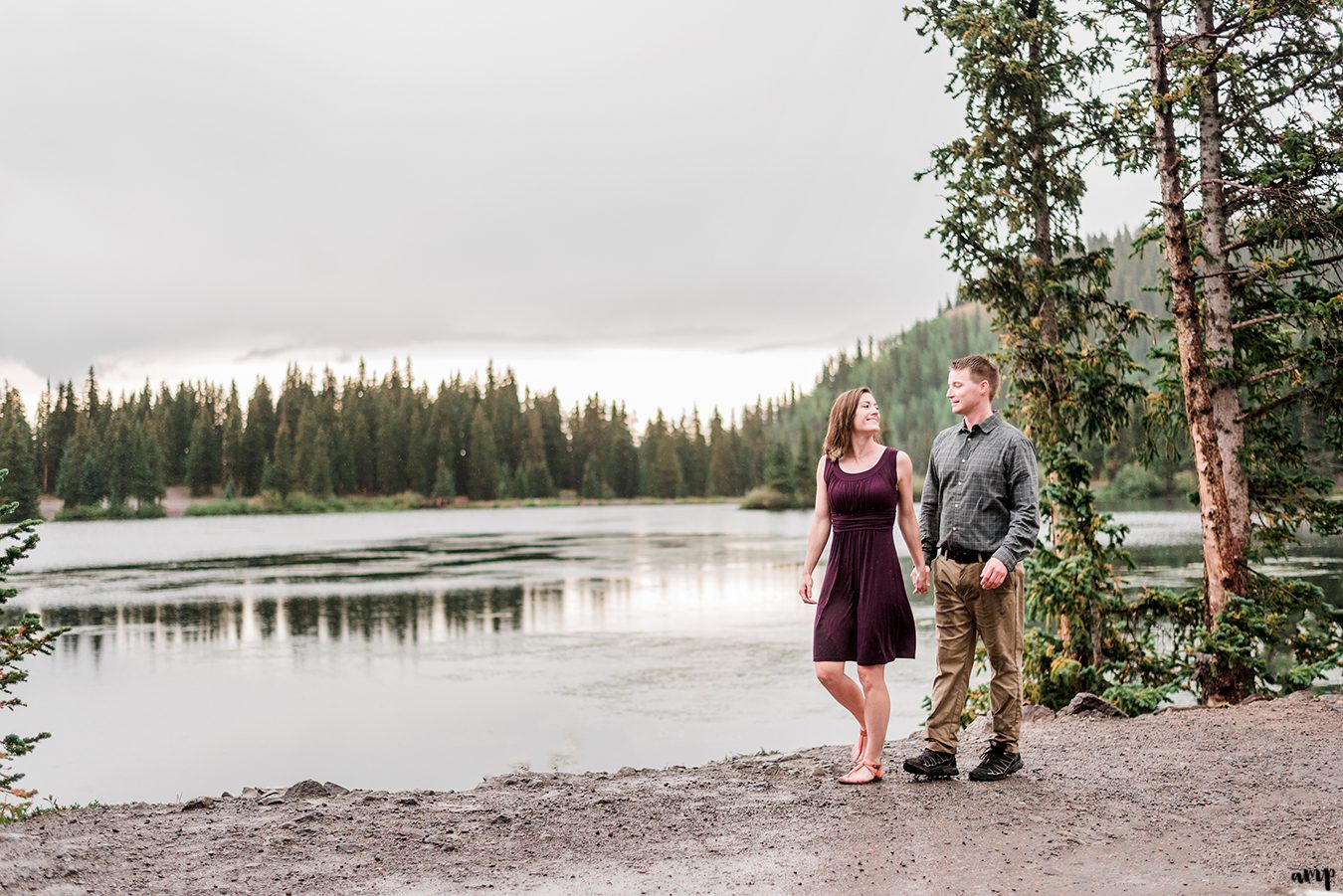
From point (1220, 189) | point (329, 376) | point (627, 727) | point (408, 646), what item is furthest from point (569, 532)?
point (329, 376)

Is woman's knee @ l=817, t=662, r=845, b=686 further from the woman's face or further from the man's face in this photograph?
the man's face

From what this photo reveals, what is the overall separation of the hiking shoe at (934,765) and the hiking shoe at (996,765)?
13cm

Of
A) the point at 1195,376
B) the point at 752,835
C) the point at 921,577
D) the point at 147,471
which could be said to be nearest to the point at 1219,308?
the point at 1195,376

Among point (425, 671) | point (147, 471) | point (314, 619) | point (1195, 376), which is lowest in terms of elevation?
point (425, 671)

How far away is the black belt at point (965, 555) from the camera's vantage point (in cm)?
573

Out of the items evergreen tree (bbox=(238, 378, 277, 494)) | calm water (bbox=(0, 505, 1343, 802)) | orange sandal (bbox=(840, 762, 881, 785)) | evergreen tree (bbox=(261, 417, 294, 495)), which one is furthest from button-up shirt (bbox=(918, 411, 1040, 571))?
evergreen tree (bbox=(238, 378, 277, 494))

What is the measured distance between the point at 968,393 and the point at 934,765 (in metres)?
2.01

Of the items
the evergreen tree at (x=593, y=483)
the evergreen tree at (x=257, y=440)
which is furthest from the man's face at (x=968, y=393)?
the evergreen tree at (x=593, y=483)

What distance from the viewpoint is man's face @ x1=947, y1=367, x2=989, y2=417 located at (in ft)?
18.9

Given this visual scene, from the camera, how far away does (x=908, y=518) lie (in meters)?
5.82

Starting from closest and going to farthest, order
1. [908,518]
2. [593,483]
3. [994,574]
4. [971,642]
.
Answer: [994,574]
[908,518]
[971,642]
[593,483]

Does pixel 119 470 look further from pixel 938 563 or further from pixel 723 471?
pixel 938 563

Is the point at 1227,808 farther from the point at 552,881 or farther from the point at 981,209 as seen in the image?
the point at 981,209

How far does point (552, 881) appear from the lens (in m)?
4.39
